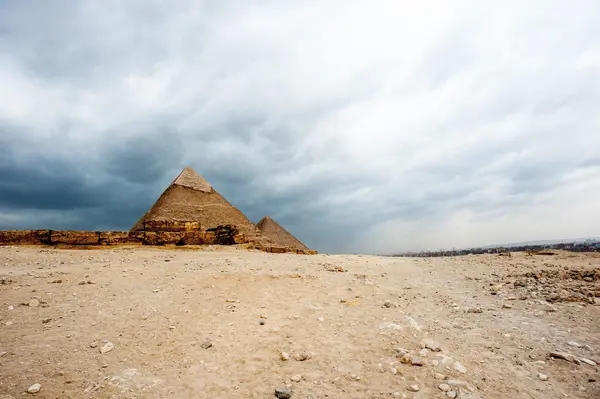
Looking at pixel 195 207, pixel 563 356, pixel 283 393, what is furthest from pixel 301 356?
pixel 195 207

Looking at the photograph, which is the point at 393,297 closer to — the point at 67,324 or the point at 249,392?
the point at 249,392

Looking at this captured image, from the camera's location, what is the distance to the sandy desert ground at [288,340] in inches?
144

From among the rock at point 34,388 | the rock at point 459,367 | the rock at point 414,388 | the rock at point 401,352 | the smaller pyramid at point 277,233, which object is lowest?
the rock at point 414,388

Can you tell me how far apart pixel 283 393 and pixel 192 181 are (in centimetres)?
3742

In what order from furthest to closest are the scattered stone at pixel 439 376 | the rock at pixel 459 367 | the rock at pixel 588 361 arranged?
the rock at pixel 588 361 → the rock at pixel 459 367 → the scattered stone at pixel 439 376

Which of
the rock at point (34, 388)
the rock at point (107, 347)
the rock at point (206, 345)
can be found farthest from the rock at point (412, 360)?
the rock at point (34, 388)

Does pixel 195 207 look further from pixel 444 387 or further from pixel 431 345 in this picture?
pixel 444 387

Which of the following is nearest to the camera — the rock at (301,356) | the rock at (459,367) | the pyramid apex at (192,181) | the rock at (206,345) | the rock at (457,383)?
the rock at (457,383)

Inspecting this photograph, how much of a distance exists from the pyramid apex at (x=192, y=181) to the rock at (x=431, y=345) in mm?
35598

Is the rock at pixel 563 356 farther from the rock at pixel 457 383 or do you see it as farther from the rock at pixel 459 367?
the rock at pixel 457 383

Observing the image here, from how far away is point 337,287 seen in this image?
8664mm

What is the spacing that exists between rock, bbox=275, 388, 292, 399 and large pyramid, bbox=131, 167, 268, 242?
2658 cm

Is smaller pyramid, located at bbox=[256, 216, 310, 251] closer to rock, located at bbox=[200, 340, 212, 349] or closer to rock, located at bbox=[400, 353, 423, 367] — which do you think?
rock, located at bbox=[200, 340, 212, 349]

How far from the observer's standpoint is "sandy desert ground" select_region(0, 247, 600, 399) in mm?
3666
